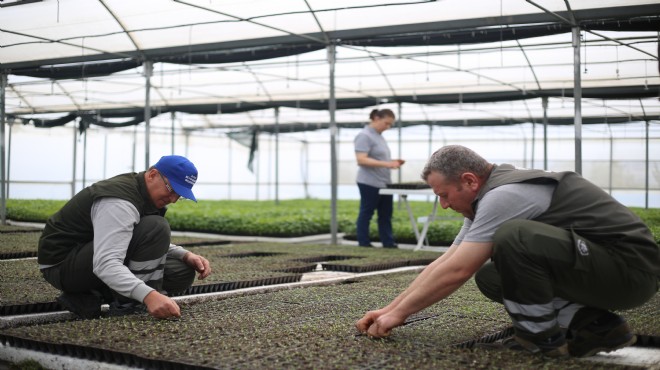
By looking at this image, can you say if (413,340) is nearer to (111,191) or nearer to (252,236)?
(111,191)

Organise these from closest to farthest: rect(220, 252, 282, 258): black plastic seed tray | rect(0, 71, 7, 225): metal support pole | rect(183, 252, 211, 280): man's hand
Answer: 1. rect(183, 252, 211, 280): man's hand
2. rect(220, 252, 282, 258): black plastic seed tray
3. rect(0, 71, 7, 225): metal support pole

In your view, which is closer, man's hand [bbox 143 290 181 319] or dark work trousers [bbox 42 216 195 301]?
man's hand [bbox 143 290 181 319]

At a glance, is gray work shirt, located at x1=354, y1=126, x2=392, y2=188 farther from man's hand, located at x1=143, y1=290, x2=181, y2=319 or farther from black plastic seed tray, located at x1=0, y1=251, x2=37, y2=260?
man's hand, located at x1=143, y1=290, x2=181, y2=319

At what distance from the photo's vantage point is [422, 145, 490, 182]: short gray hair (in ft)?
8.18

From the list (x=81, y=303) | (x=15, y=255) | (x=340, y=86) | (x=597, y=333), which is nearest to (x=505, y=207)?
(x=597, y=333)

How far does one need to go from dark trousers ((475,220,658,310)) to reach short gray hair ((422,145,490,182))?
0.83 feet

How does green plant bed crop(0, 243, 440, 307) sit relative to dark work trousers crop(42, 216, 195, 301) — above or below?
below

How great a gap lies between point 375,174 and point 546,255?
5.57 metres

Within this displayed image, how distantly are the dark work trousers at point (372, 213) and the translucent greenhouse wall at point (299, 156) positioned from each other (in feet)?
21.9

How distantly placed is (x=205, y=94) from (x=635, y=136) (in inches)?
435

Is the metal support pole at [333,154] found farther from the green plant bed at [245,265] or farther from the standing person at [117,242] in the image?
the standing person at [117,242]

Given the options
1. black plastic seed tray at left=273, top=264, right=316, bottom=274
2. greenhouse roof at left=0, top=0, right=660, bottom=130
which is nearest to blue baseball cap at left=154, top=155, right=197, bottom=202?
black plastic seed tray at left=273, top=264, right=316, bottom=274

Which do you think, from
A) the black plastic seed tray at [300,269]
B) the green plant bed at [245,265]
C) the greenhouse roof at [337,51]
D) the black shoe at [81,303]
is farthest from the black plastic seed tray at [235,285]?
the greenhouse roof at [337,51]

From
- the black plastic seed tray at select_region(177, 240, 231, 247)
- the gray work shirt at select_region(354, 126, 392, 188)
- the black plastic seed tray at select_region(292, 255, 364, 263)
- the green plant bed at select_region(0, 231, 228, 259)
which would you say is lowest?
the black plastic seed tray at select_region(292, 255, 364, 263)
